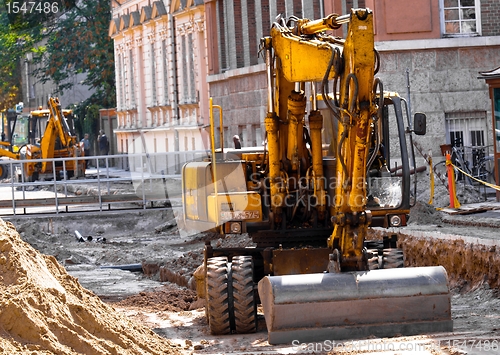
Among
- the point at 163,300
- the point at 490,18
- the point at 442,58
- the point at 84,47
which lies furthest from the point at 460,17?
the point at 84,47

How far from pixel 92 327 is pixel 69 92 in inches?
2313

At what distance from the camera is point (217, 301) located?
11.4 metres

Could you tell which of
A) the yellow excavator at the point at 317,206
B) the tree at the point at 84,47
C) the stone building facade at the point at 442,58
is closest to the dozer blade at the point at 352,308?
the yellow excavator at the point at 317,206

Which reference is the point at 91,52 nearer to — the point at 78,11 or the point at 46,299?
the point at 78,11

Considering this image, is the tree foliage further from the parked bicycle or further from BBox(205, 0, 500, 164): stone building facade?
the parked bicycle

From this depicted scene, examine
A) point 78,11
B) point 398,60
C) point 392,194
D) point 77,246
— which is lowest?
point 77,246

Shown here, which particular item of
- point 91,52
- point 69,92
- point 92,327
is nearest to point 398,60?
point 92,327

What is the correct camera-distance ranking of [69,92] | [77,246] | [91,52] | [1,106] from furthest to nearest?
[1,106] → [69,92] → [91,52] → [77,246]

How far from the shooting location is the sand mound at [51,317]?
8.52m

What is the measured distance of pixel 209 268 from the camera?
1152 cm

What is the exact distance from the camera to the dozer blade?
1027cm

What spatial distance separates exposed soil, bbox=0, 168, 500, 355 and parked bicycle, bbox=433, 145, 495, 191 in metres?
0.57

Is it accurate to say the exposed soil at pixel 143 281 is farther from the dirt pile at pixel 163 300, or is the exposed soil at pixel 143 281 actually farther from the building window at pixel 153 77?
the building window at pixel 153 77

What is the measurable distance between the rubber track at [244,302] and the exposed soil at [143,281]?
0.56 feet
